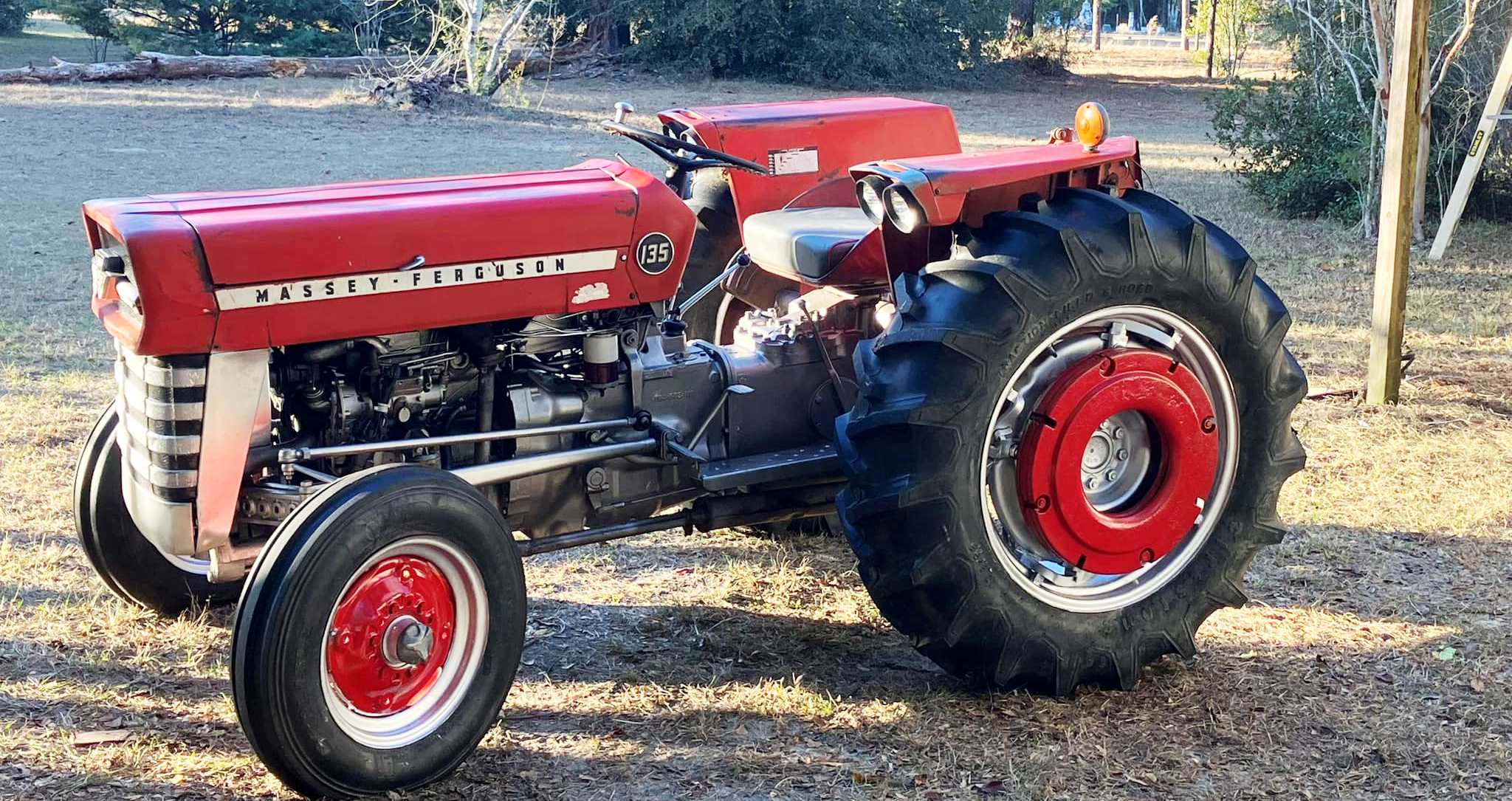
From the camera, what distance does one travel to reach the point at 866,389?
3285 mm

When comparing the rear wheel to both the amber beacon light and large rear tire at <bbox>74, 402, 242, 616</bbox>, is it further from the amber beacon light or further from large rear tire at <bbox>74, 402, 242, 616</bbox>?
large rear tire at <bbox>74, 402, 242, 616</bbox>

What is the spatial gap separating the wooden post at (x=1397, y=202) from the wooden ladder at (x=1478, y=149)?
2991 millimetres

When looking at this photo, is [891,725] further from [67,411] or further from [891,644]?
[67,411]

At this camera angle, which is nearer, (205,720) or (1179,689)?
(205,720)

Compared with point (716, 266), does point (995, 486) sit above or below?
below

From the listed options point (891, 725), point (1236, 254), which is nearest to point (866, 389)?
point (891, 725)

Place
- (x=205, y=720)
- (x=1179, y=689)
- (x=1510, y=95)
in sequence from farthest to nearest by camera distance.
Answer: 1. (x=1510, y=95)
2. (x=1179, y=689)
3. (x=205, y=720)

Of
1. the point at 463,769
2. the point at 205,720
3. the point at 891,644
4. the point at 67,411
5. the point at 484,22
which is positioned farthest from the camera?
the point at 484,22

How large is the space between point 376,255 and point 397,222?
0.30 ft

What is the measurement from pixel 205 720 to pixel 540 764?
2.84ft

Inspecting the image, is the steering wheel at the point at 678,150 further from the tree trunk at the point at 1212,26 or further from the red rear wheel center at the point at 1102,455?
the tree trunk at the point at 1212,26

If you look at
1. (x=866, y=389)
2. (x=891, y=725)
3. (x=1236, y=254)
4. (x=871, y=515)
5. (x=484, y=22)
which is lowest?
(x=891, y=725)

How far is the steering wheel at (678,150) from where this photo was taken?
3.94m

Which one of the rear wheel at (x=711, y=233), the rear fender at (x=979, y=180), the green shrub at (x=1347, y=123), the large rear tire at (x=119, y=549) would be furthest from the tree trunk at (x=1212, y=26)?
the large rear tire at (x=119, y=549)
